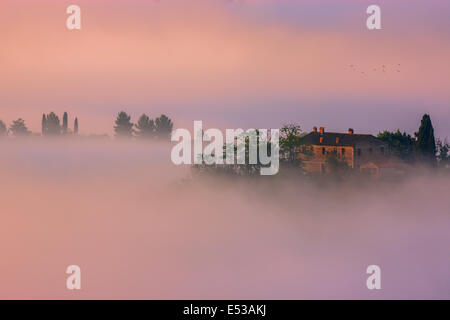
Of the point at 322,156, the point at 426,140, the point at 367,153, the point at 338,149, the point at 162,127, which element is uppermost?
the point at 162,127

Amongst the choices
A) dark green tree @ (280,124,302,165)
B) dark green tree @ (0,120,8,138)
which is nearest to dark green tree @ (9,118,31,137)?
dark green tree @ (0,120,8,138)

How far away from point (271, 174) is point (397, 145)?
27366 mm

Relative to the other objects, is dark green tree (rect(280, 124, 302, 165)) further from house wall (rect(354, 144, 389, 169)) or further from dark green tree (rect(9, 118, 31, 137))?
dark green tree (rect(9, 118, 31, 137))

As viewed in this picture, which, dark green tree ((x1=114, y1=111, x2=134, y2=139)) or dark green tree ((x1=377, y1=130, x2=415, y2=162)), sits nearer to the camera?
dark green tree ((x1=377, y1=130, x2=415, y2=162))

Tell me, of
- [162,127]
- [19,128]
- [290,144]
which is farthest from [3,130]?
[290,144]

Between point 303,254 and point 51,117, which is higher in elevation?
point 51,117

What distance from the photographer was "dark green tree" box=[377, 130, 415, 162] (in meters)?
93.5

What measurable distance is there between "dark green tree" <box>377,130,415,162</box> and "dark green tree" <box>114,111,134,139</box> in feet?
173

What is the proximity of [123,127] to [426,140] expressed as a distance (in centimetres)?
6245

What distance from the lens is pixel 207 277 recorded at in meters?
72.9

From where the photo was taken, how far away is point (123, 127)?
117688 mm

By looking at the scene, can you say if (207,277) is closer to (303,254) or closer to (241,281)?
(241,281)

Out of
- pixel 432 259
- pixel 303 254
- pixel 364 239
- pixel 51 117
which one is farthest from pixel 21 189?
pixel 432 259

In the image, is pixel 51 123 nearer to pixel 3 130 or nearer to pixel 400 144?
pixel 3 130
